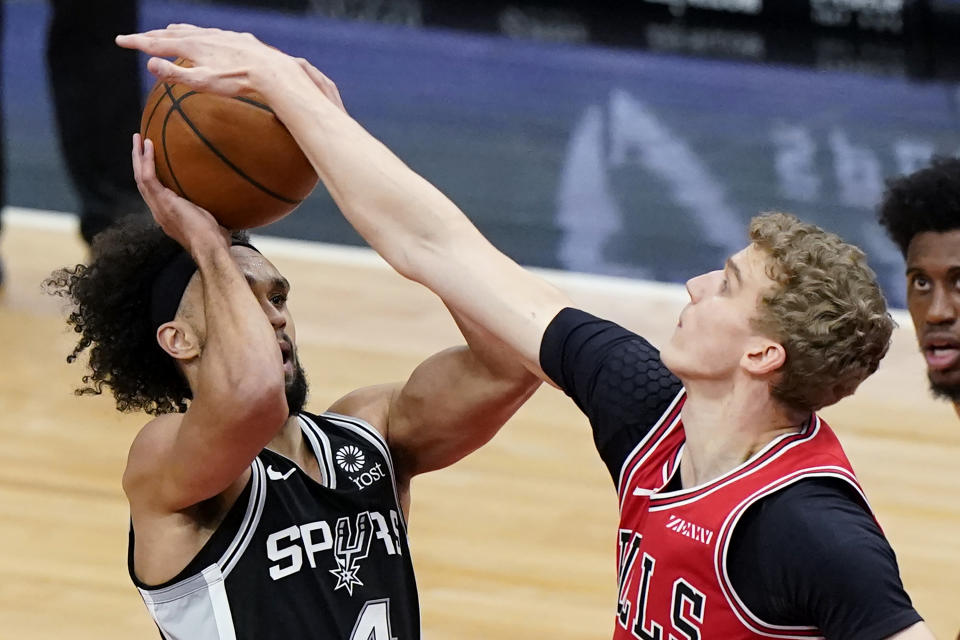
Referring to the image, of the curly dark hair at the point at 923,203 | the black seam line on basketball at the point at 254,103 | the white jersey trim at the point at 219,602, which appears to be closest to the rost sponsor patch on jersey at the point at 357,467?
the white jersey trim at the point at 219,602

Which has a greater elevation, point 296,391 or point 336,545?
point 296,391

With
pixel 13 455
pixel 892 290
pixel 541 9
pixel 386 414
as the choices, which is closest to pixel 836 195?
pixel 892 290

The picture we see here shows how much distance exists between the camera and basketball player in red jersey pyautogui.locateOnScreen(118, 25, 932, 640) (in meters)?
2.23

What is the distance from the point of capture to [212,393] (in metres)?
2.61

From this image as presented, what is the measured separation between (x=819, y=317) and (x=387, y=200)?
785 mm

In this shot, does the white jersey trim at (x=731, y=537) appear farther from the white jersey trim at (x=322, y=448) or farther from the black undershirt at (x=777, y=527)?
the white jersey trim at (x=322, y=448)

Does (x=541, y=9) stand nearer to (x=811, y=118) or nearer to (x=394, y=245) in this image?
(x=811, y=118)

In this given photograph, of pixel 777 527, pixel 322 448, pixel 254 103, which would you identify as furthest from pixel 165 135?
pixel 777 527

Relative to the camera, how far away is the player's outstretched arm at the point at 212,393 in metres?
2.58

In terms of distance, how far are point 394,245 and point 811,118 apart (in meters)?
7.78

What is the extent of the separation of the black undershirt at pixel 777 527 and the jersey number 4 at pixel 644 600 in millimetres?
100

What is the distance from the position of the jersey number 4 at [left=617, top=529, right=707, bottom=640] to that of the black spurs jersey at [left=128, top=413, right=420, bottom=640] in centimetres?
53

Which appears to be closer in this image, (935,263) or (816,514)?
(816,514)

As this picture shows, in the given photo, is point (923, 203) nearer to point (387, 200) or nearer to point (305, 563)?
point (387, 200)
